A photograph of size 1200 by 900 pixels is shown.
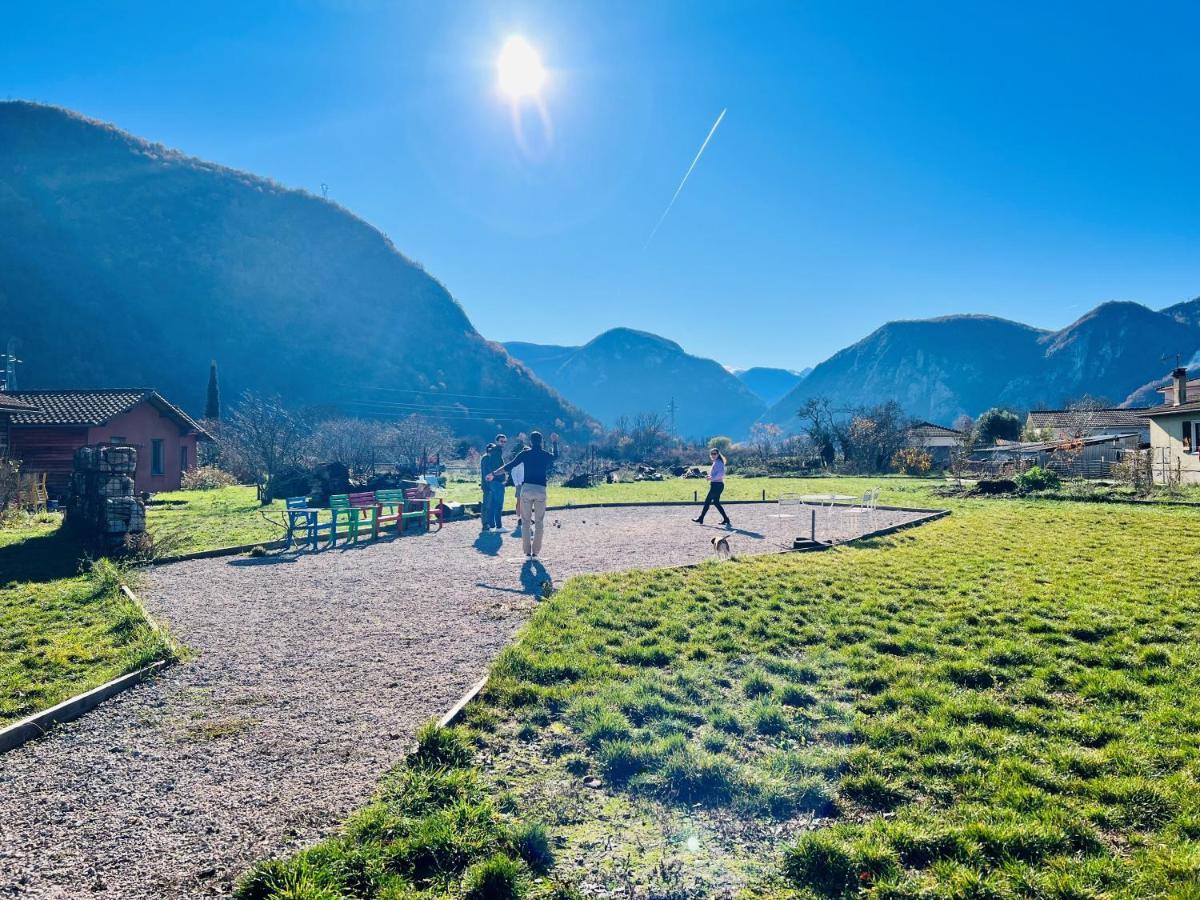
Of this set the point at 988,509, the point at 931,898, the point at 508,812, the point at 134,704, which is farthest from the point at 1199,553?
the point at 134,704

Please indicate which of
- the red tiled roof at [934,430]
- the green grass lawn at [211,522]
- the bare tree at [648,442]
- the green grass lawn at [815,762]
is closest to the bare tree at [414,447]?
the green grass lawn at [211,522]

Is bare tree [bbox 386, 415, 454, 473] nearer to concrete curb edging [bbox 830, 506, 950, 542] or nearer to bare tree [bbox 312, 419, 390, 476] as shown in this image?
bare tree [bbox 312, 419, 390, 476]

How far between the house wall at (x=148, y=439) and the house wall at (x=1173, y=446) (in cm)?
4085

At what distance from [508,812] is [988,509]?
56.1ft

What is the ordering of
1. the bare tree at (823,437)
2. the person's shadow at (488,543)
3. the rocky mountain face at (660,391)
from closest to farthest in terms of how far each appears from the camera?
the person's shadow at (488,543)
the bare tree at (823,437)
the rocky mountain face at (660,391)

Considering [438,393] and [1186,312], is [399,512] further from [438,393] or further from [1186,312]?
[1186,312]

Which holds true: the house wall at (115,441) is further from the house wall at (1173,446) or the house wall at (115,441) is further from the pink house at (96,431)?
the house wall at (1173,446)

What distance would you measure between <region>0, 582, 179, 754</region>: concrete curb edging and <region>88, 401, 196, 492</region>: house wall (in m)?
24.1

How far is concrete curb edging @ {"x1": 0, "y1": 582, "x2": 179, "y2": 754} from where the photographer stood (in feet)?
12.7

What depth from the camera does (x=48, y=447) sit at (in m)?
23.5

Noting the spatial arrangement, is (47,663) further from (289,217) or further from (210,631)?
(289,217)

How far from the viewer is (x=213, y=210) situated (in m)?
107

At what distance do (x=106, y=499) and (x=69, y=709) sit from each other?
267 inches

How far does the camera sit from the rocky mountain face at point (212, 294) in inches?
2992
